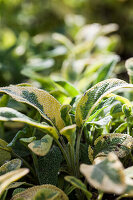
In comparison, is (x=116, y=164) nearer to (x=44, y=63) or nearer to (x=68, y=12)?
(x=44, y=63)

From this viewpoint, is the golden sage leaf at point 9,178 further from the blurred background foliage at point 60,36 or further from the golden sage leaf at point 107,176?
the blurred background foliage at point 60,36

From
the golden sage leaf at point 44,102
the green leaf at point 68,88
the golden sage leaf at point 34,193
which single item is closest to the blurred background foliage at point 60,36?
the green leaf at point 68,88

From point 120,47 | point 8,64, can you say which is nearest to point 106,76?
point 8,64

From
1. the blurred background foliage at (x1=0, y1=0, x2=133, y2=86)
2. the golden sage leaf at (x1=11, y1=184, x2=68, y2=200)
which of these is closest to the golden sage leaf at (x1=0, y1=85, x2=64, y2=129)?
the golden sage leaf at (x1=11, y1=184, x2=68, y2=200)

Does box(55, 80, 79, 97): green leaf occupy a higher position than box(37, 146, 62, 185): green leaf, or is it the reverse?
box(55, 80, 79, 97): green leaf

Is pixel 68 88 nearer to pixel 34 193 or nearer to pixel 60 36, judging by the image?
pixel 34 193

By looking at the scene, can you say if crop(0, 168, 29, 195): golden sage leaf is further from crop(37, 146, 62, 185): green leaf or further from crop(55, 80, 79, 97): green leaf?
crop(55, 80, 79, 97): green leaf
